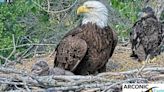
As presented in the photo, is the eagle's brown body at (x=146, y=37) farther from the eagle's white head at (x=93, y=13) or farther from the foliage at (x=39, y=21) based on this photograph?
the foliage at (x=39, y=21)

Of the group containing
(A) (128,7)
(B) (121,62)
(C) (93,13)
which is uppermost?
(C) (93,13)

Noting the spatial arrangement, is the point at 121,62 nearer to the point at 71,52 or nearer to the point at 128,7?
the point at 71,52

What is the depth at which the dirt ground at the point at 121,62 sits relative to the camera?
752cm

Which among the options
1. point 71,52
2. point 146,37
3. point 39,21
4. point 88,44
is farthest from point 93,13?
point 39,21

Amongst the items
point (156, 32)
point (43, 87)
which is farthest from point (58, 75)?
point (156, 32)

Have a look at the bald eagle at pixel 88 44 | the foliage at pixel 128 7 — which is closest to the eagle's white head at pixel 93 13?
the bald eagle at pixel 88 44

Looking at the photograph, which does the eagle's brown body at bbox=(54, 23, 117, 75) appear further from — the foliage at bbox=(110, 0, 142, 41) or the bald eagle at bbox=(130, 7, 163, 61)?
the foliage at bbox=(110, 0, 142, 41)

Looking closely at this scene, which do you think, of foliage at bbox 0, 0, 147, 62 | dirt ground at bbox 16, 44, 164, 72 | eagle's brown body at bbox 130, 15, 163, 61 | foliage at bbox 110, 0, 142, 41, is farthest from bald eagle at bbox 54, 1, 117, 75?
foliage at bbox 110, 0, 142, 41

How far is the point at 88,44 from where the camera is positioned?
691 centimetres

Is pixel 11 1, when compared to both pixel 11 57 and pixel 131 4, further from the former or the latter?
pixel 11 57

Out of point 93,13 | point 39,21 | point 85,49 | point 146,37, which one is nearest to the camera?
point 85,49

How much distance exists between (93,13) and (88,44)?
0.46 meters

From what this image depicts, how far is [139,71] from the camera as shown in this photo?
19.8ft

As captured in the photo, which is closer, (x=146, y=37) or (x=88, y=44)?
(x=88, y=44)
